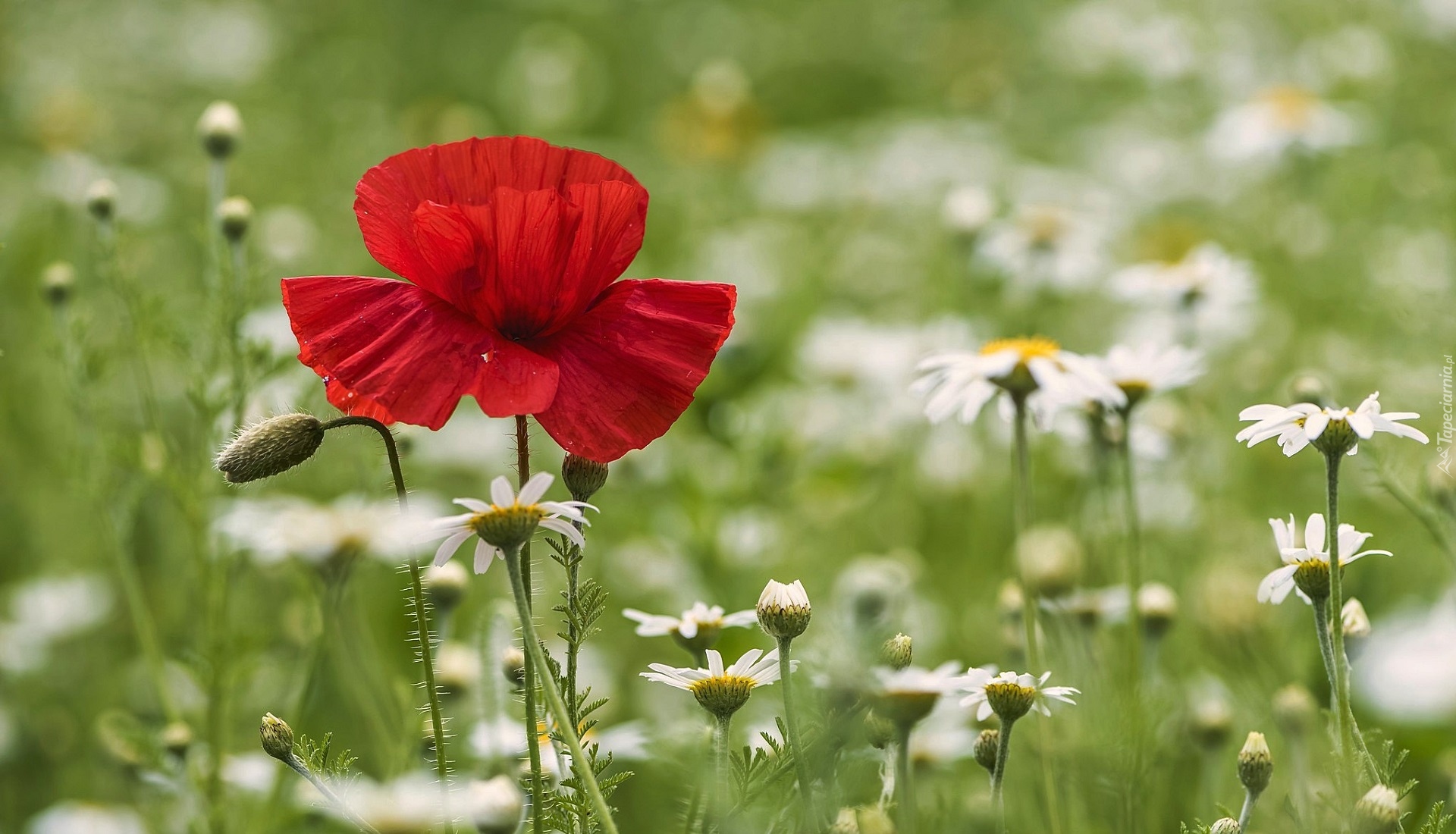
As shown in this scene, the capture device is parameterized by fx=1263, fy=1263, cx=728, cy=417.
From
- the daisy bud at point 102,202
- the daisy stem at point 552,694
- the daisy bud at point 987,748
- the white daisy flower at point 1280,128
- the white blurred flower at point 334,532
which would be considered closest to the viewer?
the daisy stem at point 552,694

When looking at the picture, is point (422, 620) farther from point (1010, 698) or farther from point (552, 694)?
point (1010, 698)

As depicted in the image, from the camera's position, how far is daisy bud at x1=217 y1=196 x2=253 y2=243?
1.67 metres

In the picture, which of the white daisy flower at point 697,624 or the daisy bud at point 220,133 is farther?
the daisy bud at point 220,133

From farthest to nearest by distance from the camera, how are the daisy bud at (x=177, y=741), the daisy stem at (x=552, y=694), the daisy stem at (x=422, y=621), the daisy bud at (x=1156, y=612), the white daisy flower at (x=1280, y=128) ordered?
the white daisy flower at (x=1280, y=128), the daisy bud at (x=1156, y=612), the daisy bud at (x=177, y=741), the daisy stem at (x=422, y=621), the daisy stem at (x=552, y=694)

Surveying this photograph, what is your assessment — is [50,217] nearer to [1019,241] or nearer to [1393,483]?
[1019,241]

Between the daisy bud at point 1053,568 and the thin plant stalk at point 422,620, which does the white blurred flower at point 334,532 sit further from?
the daisy bud at point 1053,568

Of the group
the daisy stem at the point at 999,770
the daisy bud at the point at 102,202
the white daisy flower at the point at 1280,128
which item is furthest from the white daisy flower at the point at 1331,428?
the white daisy flower at the point at 1280,128

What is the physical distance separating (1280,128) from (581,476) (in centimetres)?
305

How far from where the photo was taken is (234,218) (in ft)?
5.50

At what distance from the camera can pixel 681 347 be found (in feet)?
3.31

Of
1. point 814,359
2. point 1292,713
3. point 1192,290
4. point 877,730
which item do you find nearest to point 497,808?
point 877,730

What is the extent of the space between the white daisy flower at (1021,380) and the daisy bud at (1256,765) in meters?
0.42

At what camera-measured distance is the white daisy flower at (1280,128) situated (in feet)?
11.2

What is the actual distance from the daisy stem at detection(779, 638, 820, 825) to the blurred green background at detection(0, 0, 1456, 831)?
0.16ft
